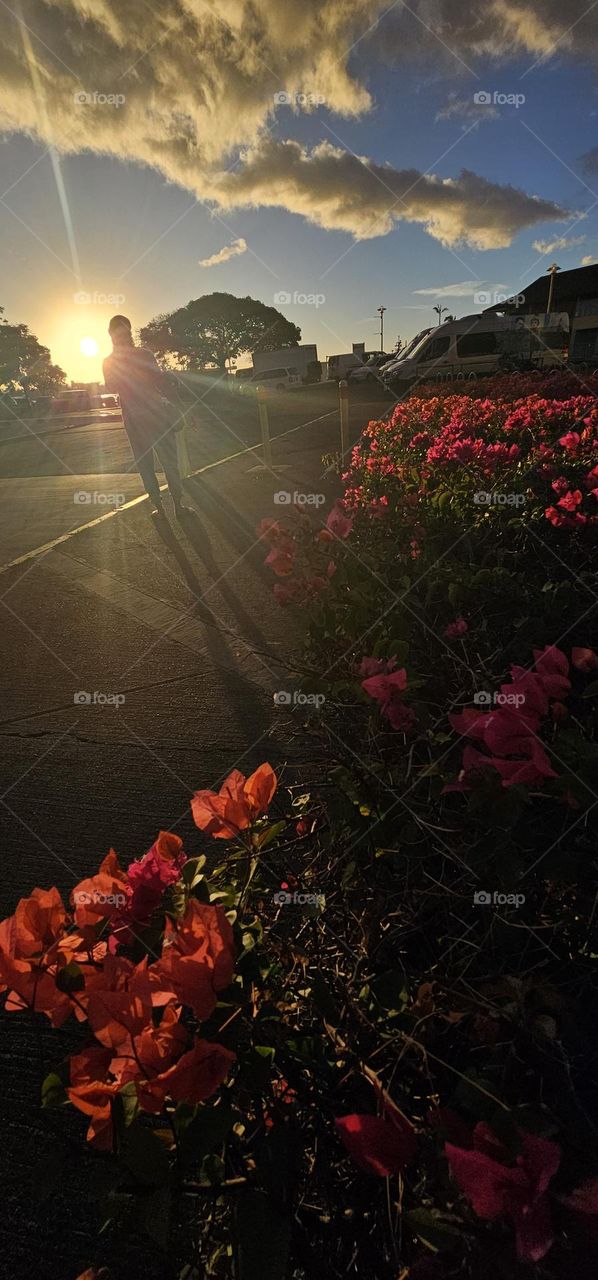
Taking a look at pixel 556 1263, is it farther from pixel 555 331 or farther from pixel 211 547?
pixel 555 331

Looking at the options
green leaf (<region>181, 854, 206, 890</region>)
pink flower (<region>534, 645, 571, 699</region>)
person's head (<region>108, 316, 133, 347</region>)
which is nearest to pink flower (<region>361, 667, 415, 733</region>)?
pink flower (<region>534, 645, 571, 699</region>)

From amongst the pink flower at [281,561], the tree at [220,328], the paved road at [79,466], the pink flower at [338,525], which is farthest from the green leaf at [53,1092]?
the tree at [220,328]

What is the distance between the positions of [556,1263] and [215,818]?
2.42 ft

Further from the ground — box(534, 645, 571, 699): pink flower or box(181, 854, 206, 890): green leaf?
box(534, 645, 571, 699): pink flower

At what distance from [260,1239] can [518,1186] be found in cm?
35

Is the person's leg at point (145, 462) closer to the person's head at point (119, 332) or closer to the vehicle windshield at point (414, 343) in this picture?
the person's head at point (119, 332)

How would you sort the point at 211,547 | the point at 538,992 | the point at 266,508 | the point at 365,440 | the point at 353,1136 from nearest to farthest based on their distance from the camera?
the point at 353,1136
the point at 538,992
the point at 211,547
the point at 266,508
the point at 365,440

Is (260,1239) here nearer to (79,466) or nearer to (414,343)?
(79,466)

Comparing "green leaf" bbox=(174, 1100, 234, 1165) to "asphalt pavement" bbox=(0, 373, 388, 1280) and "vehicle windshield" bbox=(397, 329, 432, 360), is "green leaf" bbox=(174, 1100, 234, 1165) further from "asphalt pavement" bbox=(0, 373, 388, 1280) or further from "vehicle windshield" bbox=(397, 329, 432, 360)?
"vehicle windshield" bbox=(397, 329, 432, 360)

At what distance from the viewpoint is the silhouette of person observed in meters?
5.29

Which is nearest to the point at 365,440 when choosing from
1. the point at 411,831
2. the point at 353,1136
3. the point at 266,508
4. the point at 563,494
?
the point at 266,508

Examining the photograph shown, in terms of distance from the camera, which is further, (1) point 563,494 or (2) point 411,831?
(1) point 563,494

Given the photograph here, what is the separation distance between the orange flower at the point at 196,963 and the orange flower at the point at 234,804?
Answer: 0.25 meters

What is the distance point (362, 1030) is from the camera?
97 cm
